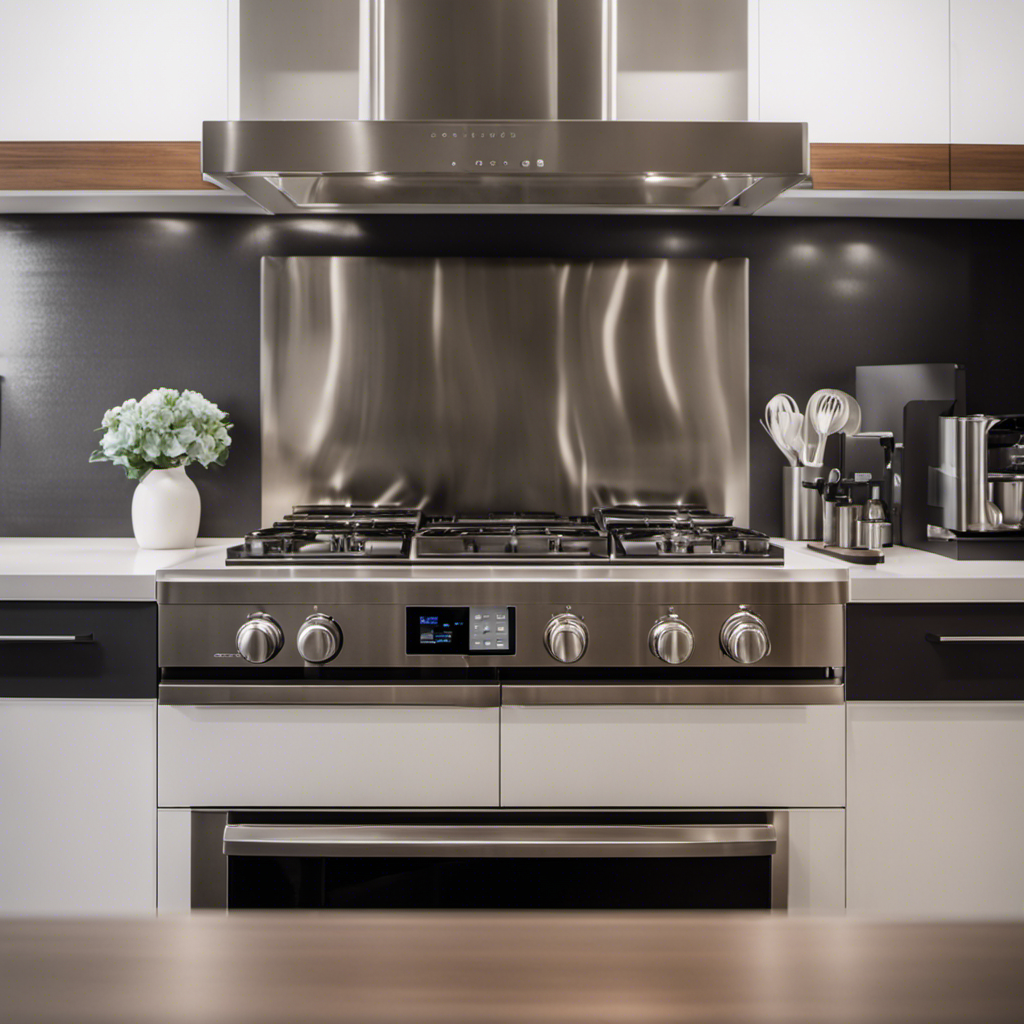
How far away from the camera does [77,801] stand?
164 cm

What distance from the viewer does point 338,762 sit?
160 centimetres

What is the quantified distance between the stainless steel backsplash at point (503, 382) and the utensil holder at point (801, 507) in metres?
0.12

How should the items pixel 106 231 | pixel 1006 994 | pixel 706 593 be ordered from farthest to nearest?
pixel 106 231, pixel 706 593, pixel 1006 994

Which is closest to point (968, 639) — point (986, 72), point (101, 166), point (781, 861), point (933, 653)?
point (933, 653)

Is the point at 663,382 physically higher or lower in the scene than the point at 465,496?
higher

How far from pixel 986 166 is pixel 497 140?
39.8 inches

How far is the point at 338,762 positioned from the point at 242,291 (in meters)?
1.21

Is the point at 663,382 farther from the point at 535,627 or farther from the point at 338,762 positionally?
the point at 338,762

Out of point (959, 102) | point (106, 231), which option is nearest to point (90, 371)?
point (106, 231)

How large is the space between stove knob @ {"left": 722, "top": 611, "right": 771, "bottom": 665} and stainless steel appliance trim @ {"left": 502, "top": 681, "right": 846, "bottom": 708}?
6cm

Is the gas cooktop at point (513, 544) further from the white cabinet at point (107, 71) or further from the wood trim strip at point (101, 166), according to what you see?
the white cabinet at point (107, 71)

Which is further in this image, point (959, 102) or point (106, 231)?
point (106, 231)

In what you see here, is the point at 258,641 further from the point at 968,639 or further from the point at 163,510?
the point at 968,639

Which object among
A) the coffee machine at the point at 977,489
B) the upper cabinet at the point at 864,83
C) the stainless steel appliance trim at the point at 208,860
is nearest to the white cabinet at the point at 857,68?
the upper cabinet at the point at 864,83
